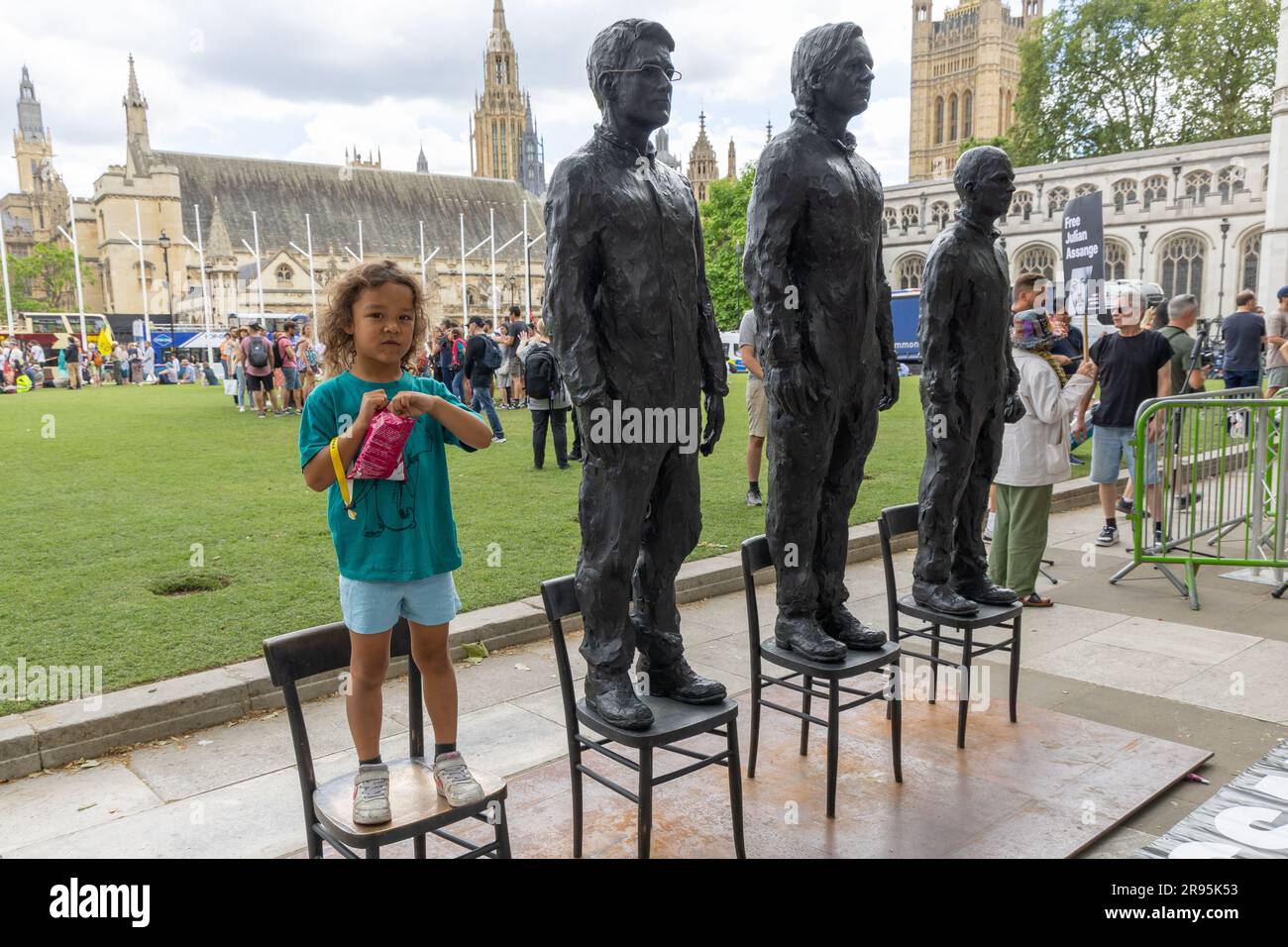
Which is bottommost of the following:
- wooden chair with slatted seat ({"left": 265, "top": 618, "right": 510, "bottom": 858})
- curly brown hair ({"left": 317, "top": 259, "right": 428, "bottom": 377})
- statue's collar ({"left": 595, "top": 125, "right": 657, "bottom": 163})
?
wooden chair with slatted seat ({"left": 265, "top": 618, "right": 510, "bottom": 858})

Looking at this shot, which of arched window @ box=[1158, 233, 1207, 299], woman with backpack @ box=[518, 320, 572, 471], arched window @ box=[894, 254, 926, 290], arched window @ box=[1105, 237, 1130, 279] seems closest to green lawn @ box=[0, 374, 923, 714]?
woman with backpack @ box=[518, 320, 572, 471]

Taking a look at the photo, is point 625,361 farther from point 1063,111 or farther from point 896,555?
point 1063,111

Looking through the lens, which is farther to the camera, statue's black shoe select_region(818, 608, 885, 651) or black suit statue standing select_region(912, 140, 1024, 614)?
black suit statue standing select_region(912, 140, 1024, 614)

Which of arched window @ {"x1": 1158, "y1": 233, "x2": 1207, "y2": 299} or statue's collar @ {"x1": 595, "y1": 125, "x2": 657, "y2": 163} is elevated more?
arched window @ {"x1": 1158, "y1": 233, "x2": 1207, "y2": 299}

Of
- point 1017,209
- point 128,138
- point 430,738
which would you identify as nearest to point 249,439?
point 430,738

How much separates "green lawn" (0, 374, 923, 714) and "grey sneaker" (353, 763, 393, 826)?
257 centimetres

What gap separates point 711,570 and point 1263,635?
357cm

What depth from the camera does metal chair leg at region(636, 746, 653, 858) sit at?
9.45ft

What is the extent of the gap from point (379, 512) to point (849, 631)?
2188 millimetres

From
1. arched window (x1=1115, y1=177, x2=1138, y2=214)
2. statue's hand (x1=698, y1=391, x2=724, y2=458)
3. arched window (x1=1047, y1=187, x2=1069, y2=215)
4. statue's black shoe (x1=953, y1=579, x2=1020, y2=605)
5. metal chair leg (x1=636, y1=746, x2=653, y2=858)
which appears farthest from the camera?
arched window (x1=1047, y1=187, x2=1069, y2=215)

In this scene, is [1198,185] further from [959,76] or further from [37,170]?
[37,170]

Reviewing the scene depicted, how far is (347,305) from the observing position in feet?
8.62

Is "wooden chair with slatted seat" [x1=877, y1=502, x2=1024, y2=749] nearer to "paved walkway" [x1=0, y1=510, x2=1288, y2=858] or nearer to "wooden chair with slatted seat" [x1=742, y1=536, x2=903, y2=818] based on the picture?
"wooden chair with slatted seat" [x1=742, y1=536, x2=903, y2=818]

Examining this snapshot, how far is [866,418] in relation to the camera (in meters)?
3.91
